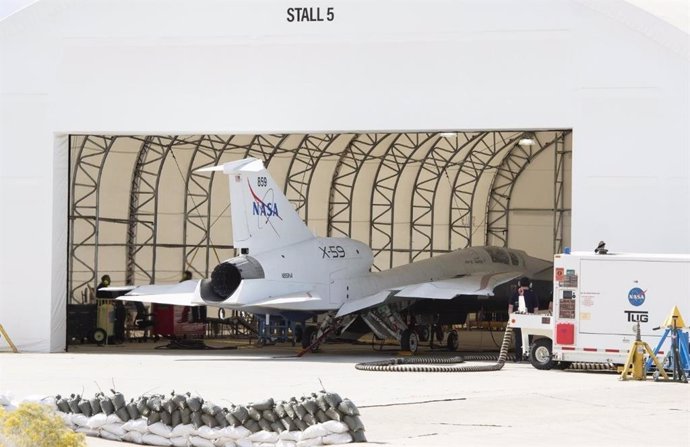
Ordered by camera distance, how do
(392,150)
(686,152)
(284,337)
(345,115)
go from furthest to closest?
(392,150), (284,337), (345,115), (686,152)

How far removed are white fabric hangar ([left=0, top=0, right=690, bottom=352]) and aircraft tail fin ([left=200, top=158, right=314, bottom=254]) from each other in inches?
50.2

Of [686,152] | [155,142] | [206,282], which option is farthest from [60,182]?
[686,152]

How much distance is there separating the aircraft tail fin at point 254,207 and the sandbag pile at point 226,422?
399 inches

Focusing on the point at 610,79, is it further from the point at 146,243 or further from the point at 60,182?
the point at 146,243

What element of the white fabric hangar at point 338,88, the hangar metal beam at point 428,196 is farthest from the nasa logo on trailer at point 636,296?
the hangar metal beam at point 428,196

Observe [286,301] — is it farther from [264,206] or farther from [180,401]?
[180,401]

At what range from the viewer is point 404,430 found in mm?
10594

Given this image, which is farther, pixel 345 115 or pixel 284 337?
pixel 284 337

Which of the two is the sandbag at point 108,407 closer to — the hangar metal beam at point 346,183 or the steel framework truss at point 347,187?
the steel framework truss at point 347,187

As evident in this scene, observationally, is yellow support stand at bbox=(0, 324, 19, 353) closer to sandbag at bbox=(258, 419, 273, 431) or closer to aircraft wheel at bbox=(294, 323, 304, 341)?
aircraft wheel at bbox=(294, 323, 304, 341)

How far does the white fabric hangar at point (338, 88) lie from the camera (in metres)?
20.1

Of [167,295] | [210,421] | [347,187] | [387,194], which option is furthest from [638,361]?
[387,194]

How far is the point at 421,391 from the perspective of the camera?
14430 mm

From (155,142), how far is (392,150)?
319 inches
